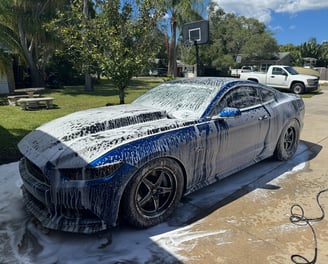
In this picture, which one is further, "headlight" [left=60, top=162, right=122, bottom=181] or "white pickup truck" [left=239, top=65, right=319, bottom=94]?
"white pickup truck" [left=239, top=65, right=319, bottom=94]

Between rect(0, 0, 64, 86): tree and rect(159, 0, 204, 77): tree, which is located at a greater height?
rect(159, 0, 204, 77): tree

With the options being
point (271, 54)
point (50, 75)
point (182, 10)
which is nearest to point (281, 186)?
point (50, 75)

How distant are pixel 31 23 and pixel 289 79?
15577 mm

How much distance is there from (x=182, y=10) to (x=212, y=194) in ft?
81.9

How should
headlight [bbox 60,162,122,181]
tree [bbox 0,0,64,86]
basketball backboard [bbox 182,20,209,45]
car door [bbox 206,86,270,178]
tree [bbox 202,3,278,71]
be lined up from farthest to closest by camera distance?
tree [bbox 202,3,278,71] → tree [bbox 0,0,64,86] → basketball backboard [bbox 182,20,209,45] → car door [bbox 206,86,270,178] → headlight [bbox 60,162,122,181]

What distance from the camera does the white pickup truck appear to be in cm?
1719

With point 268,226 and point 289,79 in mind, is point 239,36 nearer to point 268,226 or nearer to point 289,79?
point 289,79

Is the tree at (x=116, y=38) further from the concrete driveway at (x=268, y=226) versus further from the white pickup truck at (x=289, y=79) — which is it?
the white pickup truck at (x=289, y=79)

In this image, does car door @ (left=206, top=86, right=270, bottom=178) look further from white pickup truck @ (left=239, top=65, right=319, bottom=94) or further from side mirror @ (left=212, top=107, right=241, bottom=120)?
white pickup truck @ (left=239, top=65, right=319, bottom=94)

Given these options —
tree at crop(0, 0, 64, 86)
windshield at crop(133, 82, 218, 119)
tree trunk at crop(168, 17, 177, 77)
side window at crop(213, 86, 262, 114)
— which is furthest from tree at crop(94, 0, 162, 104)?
tree trunk at crop(168, 17, 177, 77)

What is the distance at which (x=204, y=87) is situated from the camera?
3984 millimetres

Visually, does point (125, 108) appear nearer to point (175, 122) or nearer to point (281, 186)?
point (175, 122)

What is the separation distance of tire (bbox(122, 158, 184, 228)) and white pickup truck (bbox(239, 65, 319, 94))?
16.5m

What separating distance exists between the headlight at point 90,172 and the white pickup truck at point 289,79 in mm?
17240
